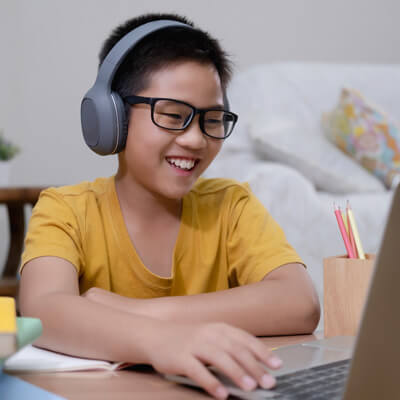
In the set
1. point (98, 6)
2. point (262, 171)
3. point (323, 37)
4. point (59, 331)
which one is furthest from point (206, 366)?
point (323, 37)

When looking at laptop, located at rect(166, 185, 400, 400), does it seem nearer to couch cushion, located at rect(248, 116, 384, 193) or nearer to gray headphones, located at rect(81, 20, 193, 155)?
gray headphones, located at rect(81, 20, 193, 155)

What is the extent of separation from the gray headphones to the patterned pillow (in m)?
1.61

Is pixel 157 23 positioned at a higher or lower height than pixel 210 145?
higher

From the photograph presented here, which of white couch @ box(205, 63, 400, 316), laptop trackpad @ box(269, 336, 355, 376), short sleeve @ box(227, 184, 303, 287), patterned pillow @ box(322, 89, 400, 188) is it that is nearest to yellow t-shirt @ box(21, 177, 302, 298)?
short sleeve @ box(227, 184, 303, 287)

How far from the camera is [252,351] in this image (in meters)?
0.51

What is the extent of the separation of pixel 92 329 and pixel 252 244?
16.3 inches

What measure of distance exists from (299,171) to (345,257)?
1526 mm

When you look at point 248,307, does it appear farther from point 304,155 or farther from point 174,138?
point 304,155

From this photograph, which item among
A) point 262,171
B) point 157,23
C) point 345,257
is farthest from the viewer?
point 262,171

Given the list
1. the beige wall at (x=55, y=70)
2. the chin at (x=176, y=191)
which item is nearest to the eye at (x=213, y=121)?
the chin at (x=176, y=191)

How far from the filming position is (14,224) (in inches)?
92.7

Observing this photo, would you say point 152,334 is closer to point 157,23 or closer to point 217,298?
point 217,298

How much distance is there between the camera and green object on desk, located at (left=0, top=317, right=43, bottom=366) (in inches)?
18.3

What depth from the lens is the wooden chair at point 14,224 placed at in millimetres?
2076
